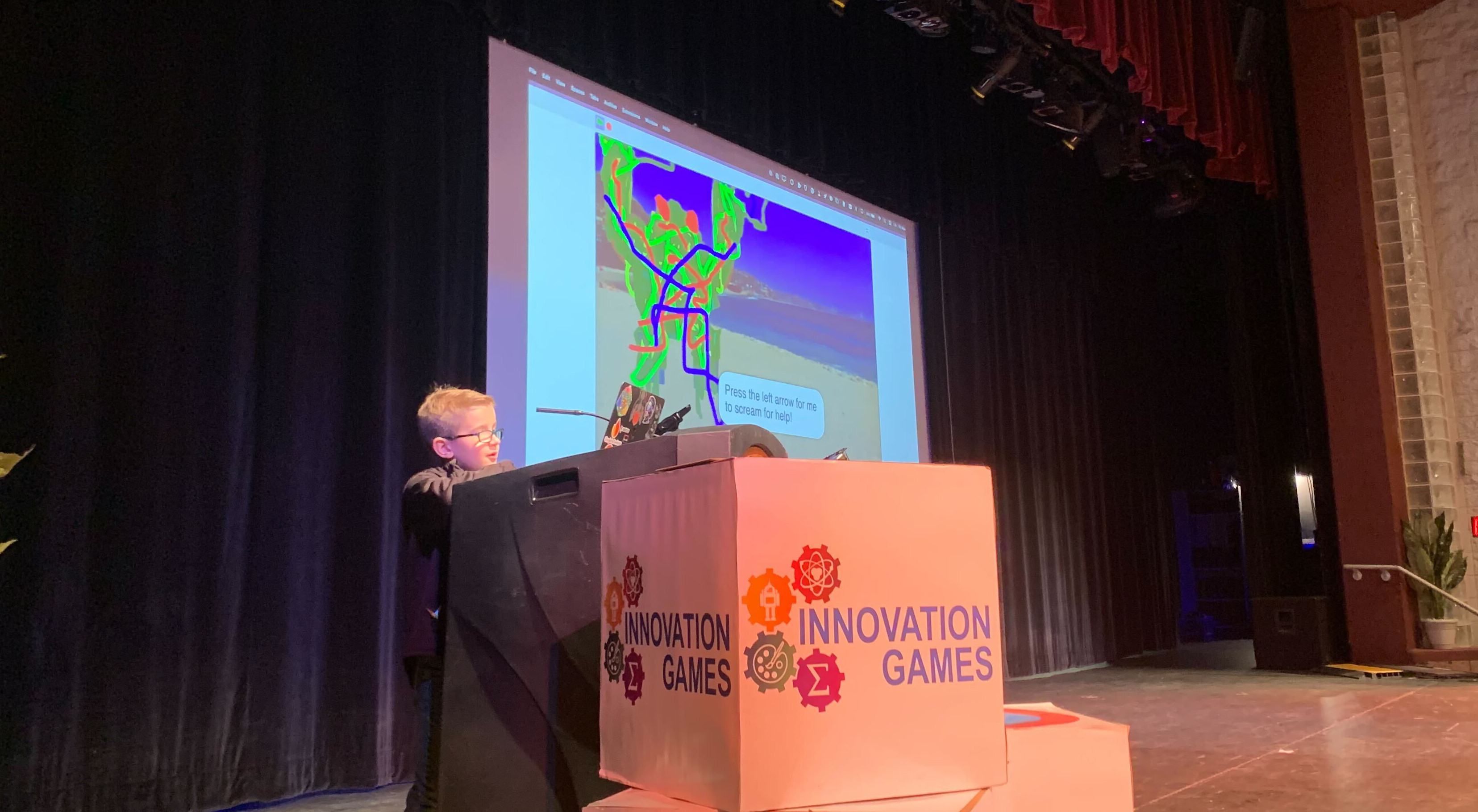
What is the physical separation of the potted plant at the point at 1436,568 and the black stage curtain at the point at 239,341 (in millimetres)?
3828

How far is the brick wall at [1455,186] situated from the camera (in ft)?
17.5

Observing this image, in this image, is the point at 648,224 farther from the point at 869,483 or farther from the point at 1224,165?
the point at 1224,165

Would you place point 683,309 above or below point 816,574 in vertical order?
above

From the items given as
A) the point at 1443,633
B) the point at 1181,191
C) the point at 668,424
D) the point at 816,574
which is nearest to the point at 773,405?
the point at 668,424

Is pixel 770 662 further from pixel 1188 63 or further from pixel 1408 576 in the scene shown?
pixel 1408 576

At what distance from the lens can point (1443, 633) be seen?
4992 mm

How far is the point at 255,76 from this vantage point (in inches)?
115

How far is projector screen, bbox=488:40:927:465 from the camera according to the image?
3.36m

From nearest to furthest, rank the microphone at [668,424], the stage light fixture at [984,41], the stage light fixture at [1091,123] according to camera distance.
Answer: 1. the microphone at [668,424]
2. the stage light fixture at [984,41]
3. the stage light fixture at [1091,123]

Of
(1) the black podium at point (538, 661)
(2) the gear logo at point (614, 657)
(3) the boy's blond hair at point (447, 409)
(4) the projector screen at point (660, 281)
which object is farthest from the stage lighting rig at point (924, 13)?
(2) the gear logo at point (614, 657)

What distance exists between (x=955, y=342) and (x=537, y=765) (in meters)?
5.11

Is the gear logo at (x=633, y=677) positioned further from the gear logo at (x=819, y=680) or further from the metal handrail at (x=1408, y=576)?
the metal handrail at (x=1408, y=576)

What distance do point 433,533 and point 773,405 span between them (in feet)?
8.48

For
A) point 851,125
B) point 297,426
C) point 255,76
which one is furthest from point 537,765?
point 851,125
